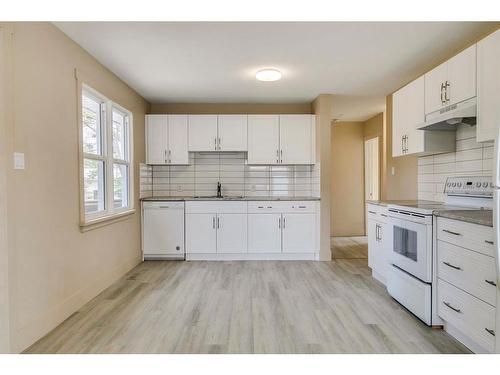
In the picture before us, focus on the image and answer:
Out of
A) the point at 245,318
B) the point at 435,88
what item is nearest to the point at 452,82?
the point at 435,88

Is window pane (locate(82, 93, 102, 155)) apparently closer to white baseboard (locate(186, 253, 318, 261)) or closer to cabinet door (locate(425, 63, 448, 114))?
white baseboard (locate(186, 253, 318, 261))

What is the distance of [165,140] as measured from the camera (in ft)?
15.2

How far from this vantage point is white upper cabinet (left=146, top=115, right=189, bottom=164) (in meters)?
4.61

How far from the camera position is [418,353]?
197cm

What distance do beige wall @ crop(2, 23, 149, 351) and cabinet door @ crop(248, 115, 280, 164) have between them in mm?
2225

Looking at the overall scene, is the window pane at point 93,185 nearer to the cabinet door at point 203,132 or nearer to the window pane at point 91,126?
Result: the window pane at point 91,126

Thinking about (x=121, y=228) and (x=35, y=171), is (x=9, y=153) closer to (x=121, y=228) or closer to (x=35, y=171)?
(x=35, y=171)

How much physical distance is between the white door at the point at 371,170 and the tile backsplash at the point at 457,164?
2374mm

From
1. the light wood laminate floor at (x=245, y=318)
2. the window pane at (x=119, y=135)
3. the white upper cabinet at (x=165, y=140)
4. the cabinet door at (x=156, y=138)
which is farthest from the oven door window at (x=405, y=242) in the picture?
the cabinet door at (x=156, y=138)

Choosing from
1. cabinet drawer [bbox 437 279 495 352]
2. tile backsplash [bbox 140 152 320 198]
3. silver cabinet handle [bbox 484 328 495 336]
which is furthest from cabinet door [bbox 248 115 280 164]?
silver cabinet handle [bbox 484 328 495 336]

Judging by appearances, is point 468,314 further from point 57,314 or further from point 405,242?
point 57,314

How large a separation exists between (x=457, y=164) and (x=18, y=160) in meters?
3.72

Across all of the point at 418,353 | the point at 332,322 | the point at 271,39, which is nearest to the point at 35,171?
the point at 271,39
